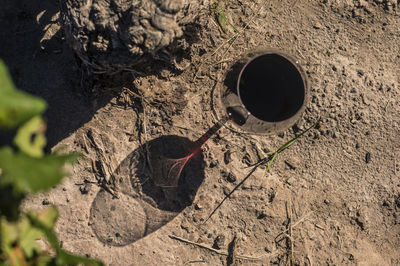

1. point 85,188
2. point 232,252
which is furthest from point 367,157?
point 85,188

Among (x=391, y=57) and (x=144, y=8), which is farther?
(x=391, y=57)

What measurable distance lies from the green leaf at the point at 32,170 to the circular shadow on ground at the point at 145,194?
4.41 feet

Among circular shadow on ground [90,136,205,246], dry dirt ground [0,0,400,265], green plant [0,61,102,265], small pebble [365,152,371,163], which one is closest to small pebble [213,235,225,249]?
dry dirt ground [0,0,400,265]

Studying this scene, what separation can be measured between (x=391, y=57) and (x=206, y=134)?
54.1 inches

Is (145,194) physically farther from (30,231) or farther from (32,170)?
(32,170)

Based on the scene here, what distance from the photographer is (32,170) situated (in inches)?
32.5

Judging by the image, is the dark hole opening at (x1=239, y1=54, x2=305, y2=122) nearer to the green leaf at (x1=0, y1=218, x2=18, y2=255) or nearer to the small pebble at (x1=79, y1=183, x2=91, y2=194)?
the small pebble at (x1=79, y1=183, x2=91, y2=194)

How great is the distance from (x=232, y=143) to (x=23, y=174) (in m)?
1.54

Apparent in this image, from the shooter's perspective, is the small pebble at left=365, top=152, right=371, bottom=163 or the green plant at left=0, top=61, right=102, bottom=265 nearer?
the green plant at left=0, top=61, right=102, bottom=265

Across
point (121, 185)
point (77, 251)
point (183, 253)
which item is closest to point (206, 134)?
point (121, 185)

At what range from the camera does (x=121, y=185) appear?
7.25 ft

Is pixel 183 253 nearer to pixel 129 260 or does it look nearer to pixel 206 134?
pixel 129 260

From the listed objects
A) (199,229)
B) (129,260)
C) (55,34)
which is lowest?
(129,260)

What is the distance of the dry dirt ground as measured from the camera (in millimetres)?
2178
